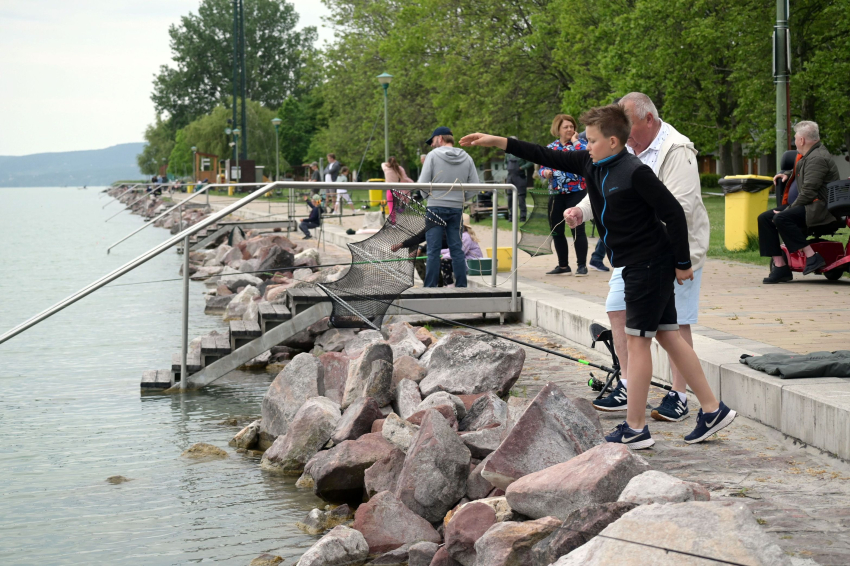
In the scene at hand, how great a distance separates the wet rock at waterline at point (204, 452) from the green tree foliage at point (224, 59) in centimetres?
9845

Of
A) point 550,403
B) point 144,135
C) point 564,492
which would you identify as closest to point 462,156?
point 550,403

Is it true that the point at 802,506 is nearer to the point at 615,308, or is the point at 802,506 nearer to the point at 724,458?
the point at 724,458

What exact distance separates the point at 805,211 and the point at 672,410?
5829mm

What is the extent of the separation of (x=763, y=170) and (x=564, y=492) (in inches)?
1561

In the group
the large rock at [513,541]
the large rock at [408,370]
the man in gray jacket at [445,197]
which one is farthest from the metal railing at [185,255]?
the large rock at [513,541]

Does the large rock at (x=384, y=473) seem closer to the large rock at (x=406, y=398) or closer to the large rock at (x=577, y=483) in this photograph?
the large rock at (x=406, y=398)

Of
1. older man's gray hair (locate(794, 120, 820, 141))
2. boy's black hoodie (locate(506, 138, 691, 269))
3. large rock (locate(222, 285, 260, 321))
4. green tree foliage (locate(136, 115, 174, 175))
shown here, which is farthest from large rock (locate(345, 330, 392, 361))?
green tree foliage (locate(136, 115, 174, 175))

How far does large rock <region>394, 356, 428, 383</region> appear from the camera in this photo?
743cm

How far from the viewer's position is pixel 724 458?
16.4 feet

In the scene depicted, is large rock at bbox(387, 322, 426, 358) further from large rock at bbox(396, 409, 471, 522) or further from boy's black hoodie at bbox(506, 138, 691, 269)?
boy's black hoodie at bbox(506, 138, 691, 269)

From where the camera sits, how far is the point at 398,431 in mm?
6059

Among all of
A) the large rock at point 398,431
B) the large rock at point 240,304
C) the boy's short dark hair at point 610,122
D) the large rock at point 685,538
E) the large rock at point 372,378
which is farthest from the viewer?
the large rock at point 240,304

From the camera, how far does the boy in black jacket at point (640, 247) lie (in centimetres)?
487

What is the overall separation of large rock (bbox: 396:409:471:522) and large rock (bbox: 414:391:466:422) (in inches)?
38.0
